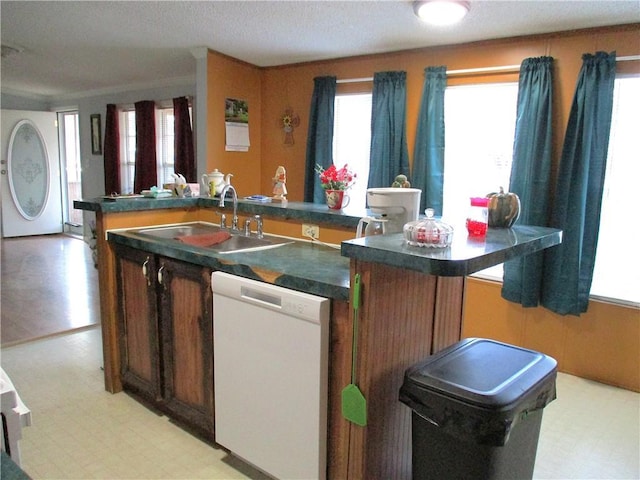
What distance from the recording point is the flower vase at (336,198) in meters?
2.50

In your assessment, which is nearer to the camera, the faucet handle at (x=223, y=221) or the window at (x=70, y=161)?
the faucet handle at (x=223, y=221)

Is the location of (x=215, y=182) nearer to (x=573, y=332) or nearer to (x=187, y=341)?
(x=187, y=341)

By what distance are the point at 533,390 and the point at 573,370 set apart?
85.7 inches

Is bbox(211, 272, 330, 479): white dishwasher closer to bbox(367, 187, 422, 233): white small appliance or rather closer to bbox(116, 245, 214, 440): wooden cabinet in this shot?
bbox(116, 245, 214, 440): wooden cabinet

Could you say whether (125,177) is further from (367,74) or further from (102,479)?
(102,479)

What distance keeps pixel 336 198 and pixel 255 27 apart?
5.77ft

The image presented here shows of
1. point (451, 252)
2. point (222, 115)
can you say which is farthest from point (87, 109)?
point (451, 252)

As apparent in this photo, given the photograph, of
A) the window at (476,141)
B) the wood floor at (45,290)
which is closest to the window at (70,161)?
the wood floor at (45,290)

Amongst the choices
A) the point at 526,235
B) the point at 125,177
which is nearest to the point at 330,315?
the point at 526,235

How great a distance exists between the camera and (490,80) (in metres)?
3.55

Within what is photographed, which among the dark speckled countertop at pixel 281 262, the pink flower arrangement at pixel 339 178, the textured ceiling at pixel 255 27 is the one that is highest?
the textured ceiling at pixel 255 27

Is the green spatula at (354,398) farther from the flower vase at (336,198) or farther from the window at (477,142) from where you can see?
the window at (477,142)

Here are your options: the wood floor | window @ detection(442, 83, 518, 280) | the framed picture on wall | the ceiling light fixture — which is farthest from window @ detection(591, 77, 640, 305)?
the framed picture on wall

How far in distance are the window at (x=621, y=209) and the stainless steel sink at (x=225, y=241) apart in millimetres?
2208
